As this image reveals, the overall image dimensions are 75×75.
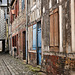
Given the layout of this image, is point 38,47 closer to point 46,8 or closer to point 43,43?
point 43,43

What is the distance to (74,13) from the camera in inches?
218

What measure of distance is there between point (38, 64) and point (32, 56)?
1003 millimetres

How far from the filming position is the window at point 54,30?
7064mm

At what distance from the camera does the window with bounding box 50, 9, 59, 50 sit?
706cm

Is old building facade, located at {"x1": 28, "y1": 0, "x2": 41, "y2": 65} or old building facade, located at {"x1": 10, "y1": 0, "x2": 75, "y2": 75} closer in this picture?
old building facade, located at {"x1": 10, "y1": 0, "x2": 75, "y2": 75}

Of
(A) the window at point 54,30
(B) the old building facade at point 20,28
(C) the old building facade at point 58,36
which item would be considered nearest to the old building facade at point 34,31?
(C) the old building facade at point 58,36

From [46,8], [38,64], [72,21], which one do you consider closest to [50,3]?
[46,8]

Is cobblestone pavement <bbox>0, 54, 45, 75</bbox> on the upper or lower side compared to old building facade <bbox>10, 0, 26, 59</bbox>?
lower

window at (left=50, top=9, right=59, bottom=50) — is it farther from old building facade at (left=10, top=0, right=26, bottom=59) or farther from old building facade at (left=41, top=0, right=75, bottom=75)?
old building facade at (left=10, top=0, right=26, bottom=59)

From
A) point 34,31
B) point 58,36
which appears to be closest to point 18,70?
point 34,31

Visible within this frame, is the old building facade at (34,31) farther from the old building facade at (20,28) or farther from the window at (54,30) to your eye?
the window at (54,30)

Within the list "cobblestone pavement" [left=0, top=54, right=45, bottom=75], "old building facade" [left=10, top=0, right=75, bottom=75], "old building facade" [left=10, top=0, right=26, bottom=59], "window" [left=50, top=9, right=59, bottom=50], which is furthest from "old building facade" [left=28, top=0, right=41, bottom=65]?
"window" [left=50, top=9, right=59, bottom=50]

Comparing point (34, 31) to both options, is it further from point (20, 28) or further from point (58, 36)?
point (20, 28)

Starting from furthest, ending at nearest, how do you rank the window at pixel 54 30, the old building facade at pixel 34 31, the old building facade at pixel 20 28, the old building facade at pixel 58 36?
the old building facade at pixel 20 28, the old building facade at pixel 34 31, the window at pixel 54 30, the old building facade at pixel 58 36
